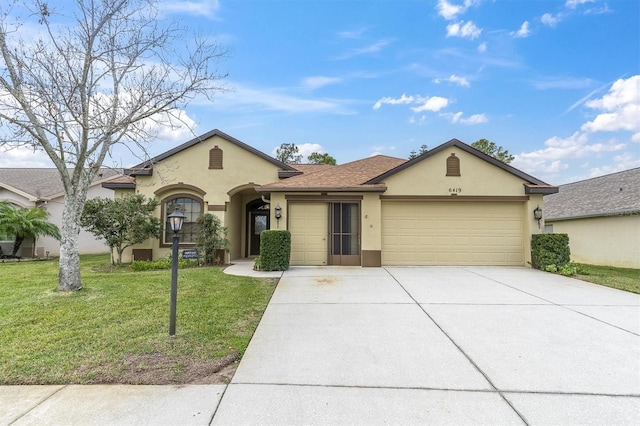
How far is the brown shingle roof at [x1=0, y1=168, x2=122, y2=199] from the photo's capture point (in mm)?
15492

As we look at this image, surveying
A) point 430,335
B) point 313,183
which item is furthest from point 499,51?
point 430,335

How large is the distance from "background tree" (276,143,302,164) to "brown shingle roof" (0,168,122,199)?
1628 cm

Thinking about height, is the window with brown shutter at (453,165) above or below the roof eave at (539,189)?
above

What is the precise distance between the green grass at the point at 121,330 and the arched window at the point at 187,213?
194 inches

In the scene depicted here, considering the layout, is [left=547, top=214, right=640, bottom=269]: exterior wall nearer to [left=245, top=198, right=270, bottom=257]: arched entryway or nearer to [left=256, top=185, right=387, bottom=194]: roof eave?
[left=256, top=185, right=387, bottom=194]: roof eave

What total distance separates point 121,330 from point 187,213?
8761 millimetres

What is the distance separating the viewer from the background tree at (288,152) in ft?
106

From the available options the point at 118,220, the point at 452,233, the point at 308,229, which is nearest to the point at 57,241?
the point at 118,220

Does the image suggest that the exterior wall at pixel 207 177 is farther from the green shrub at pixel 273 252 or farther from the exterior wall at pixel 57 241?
the exterior wall at pixel 57 241

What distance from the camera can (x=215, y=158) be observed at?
A: 12.5 metres

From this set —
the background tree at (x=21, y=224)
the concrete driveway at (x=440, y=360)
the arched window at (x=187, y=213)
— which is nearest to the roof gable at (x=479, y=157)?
the concrete driveway at (x=440, y=360)

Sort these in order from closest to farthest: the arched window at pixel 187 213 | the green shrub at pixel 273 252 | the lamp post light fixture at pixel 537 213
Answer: the green shrub at pixel 273 252
the lamp post light fixture at pixel 537 213
the arched window at pixel 187 213

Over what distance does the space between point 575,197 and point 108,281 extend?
21411 millimetres

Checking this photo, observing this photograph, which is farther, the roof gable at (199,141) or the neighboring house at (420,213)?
the roof gable at (199,141)
